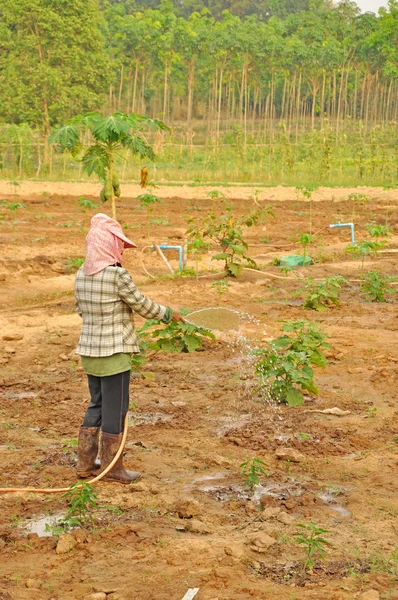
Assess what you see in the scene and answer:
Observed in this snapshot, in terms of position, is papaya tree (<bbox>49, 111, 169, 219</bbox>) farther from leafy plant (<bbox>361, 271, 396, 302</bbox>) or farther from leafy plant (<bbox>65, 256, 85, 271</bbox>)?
leafy plant (<bbox>361, 271, 396, 302</bbox>)

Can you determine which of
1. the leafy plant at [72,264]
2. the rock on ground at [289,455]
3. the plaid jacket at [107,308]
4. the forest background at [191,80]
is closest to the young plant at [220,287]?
the leafy plant at [72,264]

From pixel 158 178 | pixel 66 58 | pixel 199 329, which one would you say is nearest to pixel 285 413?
pixel 199 329

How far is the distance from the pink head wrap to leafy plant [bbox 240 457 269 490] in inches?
57.5

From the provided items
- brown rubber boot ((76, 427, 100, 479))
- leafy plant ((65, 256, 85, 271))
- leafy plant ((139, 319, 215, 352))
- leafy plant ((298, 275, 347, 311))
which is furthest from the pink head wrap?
leafy plant ((65, 256, 85, 271))

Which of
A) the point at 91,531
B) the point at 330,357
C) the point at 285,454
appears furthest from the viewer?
the point at 330,357

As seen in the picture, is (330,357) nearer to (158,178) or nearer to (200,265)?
(200,265)

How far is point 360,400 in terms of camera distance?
7.31 metres

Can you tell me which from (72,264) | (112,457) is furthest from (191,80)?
(112,457)

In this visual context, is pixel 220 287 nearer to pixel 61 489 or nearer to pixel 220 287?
pixel 220 287

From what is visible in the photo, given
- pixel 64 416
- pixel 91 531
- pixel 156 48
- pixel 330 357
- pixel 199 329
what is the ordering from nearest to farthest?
pixel 91 531
pixel 64 416
pixel 199 329
pixel 330 357
pixel 156 48

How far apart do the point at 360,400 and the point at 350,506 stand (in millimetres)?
2237

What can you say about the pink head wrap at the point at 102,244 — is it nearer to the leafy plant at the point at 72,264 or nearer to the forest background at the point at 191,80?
the leafy plant at the point at 72,264

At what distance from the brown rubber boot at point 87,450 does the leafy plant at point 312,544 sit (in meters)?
1.45

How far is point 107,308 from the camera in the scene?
17.2 feet
